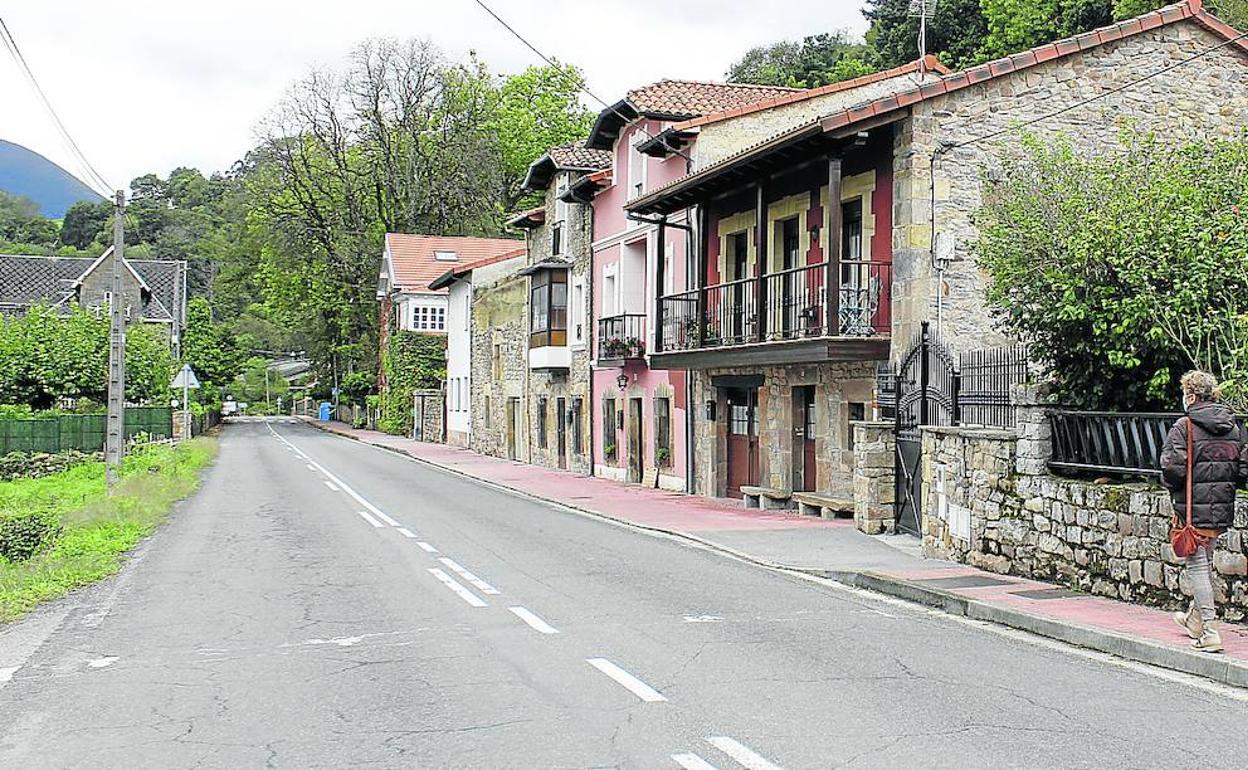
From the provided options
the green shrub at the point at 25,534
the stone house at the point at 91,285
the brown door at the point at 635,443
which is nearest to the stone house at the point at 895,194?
the brown door at the point at 635,443

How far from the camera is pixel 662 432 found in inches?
1179

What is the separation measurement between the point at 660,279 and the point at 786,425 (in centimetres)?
589

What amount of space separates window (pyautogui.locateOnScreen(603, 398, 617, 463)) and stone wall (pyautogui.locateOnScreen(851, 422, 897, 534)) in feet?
52.3

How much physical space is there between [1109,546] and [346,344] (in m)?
70.1

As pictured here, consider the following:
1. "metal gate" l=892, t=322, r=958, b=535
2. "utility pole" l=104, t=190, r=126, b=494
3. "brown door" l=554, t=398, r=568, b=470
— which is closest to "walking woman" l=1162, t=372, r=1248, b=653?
"metal gate" l=892, t=322, r=958, b=535

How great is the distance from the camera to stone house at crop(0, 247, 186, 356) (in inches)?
2977

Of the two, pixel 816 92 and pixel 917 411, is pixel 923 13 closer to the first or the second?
pixel 816 92

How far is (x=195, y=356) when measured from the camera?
2776 inches

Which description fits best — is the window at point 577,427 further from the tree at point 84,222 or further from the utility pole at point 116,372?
the tree at point 84,222

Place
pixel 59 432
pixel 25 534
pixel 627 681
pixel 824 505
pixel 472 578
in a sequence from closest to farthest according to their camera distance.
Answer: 1. pixel 627 681
2. pixel 472 578
3. pixel 824 505
4. pixel 25 534
5. pixel 59 432

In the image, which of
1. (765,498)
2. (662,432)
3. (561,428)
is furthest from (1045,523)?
(561,428)

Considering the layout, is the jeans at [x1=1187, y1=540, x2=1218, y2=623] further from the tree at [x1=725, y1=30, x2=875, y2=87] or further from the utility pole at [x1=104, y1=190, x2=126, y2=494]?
the tree at [x1=725, y1=30, x2=875, y2=87]

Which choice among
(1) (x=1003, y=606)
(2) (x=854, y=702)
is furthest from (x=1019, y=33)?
(2) (x=854, y=702)

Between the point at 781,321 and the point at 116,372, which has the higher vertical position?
the point at 781,321
